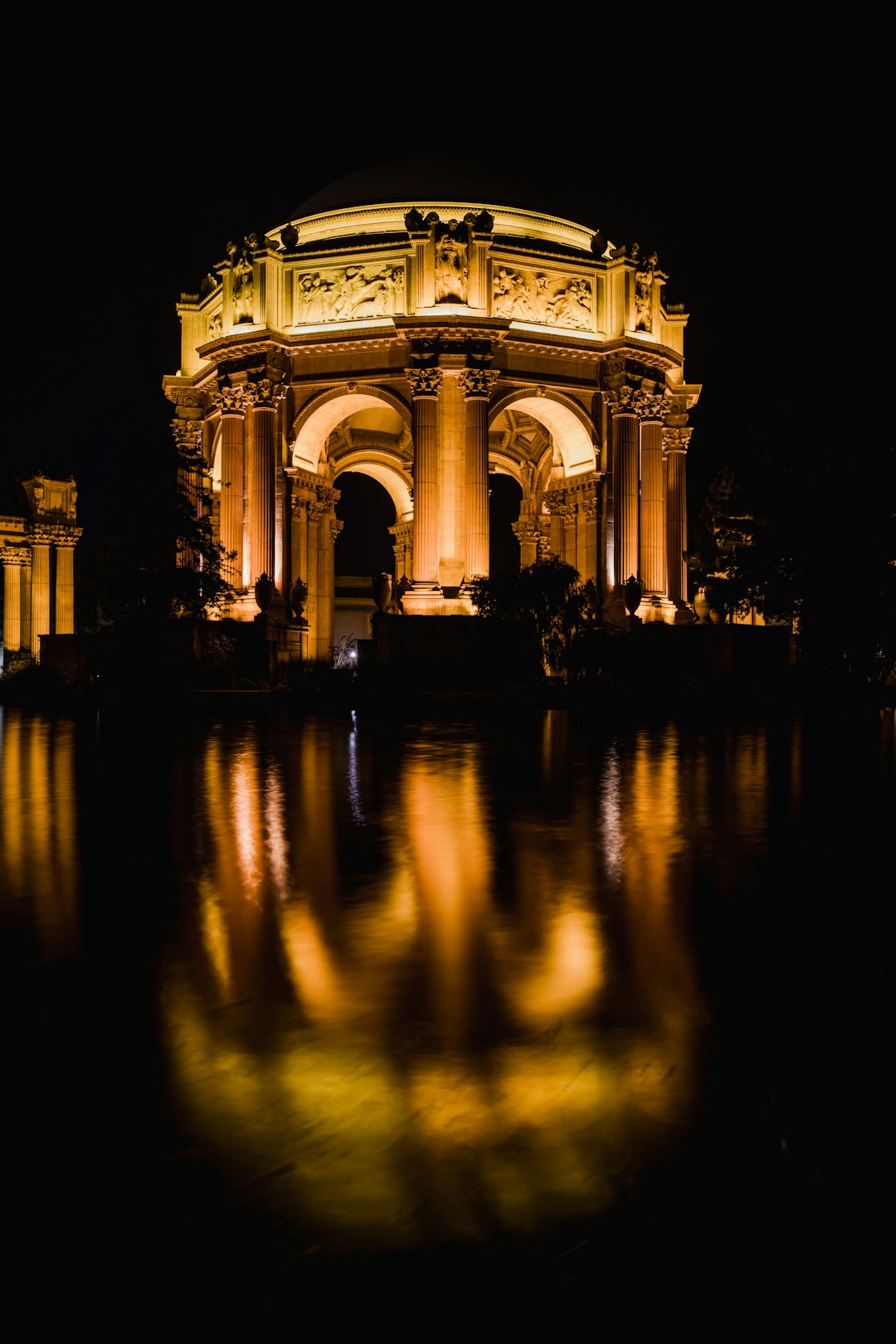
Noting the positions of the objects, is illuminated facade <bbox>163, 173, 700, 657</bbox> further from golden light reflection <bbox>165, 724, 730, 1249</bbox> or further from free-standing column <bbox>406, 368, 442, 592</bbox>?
golden light reflection <bbox>165, 724, 730, 1249</bbox>

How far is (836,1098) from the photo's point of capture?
9.03ft

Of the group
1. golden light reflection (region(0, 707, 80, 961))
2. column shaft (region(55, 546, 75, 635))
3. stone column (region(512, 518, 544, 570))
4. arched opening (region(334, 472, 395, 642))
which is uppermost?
arched opening (region(334, 472, 395, 642))

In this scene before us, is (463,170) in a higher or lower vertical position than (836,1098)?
higher

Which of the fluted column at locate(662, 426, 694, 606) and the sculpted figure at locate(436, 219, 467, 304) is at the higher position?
the sculpted figure at locate(436, 219, 467, 304)

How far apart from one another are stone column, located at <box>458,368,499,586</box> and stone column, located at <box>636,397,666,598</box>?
259 inches

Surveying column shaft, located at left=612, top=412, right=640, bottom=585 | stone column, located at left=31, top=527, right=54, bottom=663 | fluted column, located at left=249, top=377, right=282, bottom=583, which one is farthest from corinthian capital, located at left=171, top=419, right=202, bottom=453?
column shaft, located at left=612, top=412, right=640, bottom=585

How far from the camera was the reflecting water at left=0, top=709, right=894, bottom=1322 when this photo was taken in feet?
7.16

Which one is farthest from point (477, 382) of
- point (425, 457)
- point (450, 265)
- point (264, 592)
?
point (264, 592)

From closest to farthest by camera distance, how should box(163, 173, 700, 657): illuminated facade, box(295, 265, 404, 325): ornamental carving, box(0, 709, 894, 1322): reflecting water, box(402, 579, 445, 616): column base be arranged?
box(0, 709, 894, 1322): reflecting water, box(402, 579, 445, 616): column base, box(163, 173, 700, 657): illuminated facade, box(295, 265, 404, 325): ornamental carving

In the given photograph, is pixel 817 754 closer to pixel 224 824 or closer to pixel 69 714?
pixel 224 824

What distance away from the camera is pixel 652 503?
39062 millimetres

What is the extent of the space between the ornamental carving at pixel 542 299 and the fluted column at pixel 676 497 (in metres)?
7.21

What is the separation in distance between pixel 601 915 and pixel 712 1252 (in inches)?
110

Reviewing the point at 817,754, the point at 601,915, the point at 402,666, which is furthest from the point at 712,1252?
the point at 402,666
